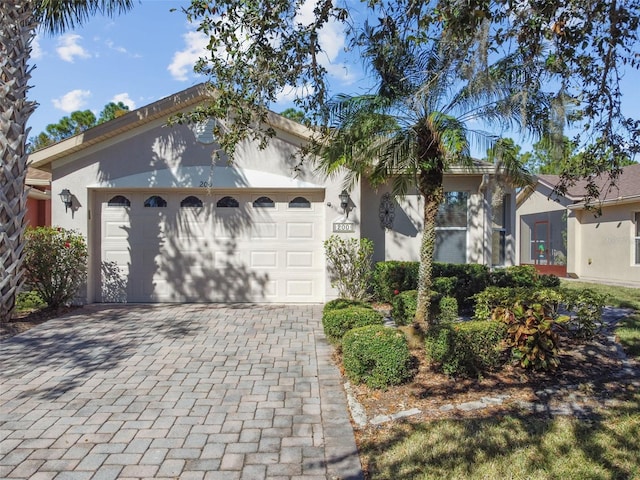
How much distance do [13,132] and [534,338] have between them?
8.73 metres

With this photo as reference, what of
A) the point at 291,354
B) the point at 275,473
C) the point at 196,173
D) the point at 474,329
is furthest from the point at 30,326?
the point at 474,329

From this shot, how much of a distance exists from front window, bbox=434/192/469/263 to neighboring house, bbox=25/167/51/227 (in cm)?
1278

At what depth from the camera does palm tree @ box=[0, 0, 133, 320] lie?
724 cm

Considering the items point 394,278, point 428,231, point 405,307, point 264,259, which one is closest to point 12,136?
point 264,259

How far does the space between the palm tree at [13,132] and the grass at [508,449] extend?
23.1ft

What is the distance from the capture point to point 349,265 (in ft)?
30.7

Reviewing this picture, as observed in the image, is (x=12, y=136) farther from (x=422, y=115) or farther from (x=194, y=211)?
(x=422, y=115)

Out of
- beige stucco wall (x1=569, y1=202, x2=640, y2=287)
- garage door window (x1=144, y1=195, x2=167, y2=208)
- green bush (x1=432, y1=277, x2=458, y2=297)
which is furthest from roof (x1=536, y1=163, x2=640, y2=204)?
garage door window (x1=144, y1=195, x2=167, y2=208)

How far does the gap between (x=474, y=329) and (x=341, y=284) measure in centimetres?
476

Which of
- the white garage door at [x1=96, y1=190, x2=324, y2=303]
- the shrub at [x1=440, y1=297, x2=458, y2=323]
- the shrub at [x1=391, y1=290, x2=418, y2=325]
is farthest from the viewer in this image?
the white garage door at [x1=96, y1=190, x2=324, y2=303]

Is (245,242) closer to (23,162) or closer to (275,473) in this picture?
(23,162)

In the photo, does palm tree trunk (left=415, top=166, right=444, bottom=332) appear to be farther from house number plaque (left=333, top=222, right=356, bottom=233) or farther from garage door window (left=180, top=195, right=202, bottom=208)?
garage door window (left=180, top=195, right=202, bottom=208)

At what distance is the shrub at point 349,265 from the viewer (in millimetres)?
9266

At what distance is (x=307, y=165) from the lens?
9586 millimetres
